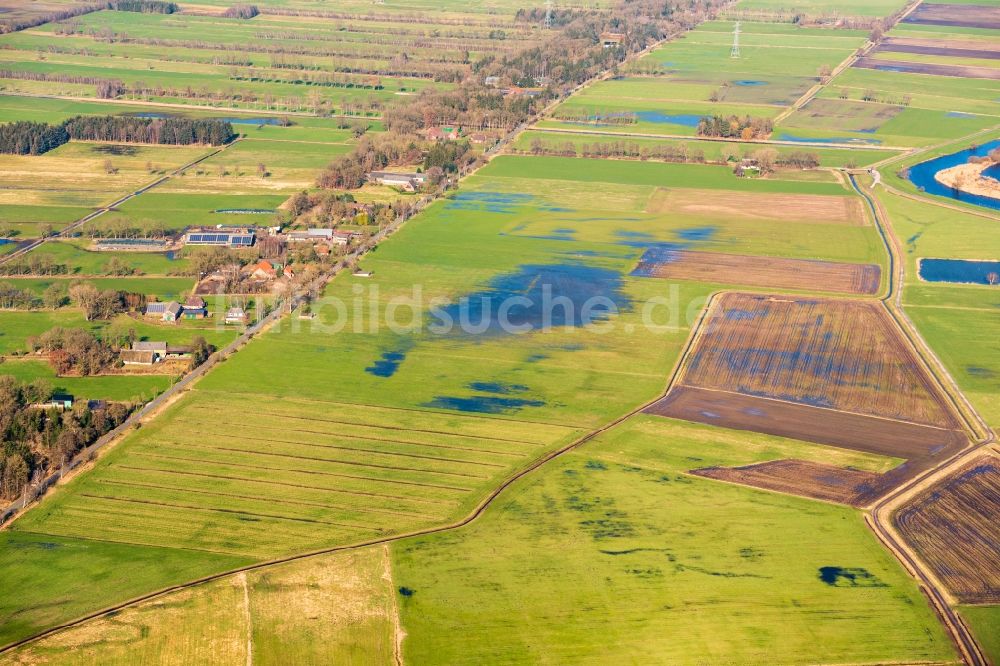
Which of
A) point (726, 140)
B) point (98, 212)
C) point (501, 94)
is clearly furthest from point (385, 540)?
point (501, 94)

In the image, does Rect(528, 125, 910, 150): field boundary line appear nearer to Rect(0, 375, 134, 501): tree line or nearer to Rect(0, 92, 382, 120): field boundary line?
Rect(0, 92, 382, 120): field boundary line

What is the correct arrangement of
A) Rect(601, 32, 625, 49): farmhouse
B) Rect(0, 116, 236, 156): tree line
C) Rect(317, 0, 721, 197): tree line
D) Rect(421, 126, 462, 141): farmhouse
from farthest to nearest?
1. Rect(601, 32, 625, 49): farmhouse
2. Rect(421, 126, 462, 141): farmhouse
3. Rect(0, 116, 236, 156): tree line
4. Rect(317, 0, 721, 197): tree line

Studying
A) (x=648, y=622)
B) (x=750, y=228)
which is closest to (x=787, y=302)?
(x=750, y=228)

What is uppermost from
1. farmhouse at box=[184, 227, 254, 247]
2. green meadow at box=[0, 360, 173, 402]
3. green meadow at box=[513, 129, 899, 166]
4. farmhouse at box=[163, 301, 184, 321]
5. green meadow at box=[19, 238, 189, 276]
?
green meadow at box=[513, 129, 899, 166]

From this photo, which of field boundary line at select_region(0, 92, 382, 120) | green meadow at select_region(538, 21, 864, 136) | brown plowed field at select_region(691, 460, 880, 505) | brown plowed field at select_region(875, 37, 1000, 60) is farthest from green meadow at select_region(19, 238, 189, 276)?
brown plowed field at select_region(875, 37, 1000, 60)

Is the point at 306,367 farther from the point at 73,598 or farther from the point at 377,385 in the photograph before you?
the point at 73,598

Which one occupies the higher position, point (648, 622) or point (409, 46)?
point (409, 46)
